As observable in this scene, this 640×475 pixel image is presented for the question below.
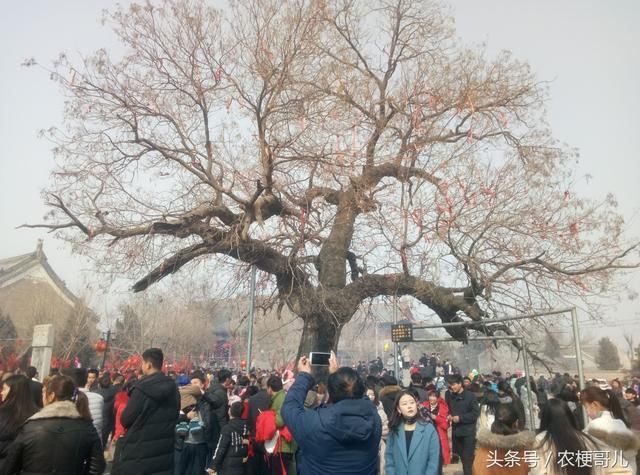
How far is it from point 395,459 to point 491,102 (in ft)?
34.5

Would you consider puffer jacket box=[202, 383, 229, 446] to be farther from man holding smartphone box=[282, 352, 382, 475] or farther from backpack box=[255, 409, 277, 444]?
man holding smartphone box=[282, 352, 382, 475]

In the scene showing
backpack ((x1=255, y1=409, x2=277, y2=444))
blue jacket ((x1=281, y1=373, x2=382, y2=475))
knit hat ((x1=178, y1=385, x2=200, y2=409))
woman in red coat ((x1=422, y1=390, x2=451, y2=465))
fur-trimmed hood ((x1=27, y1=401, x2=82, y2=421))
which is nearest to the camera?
blue jacket ((x1=281, y1=373, x2=382, y2=475))

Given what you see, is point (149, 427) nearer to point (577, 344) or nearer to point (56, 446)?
point (56, 446)

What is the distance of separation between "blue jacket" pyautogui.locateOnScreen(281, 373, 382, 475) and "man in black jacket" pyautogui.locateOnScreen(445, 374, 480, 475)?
5626mm

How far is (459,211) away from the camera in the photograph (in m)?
10.3

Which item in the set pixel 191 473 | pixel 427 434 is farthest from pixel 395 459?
pixel 191 473

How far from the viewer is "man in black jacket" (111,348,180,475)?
13.3 feet

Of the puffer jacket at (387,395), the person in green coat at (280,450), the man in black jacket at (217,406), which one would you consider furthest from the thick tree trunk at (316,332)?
the person in green coat at (280,450)

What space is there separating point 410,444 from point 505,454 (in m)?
0.98

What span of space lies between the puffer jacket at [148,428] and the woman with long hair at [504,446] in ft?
8.85

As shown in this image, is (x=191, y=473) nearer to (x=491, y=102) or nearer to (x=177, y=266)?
(x=177, y=266)

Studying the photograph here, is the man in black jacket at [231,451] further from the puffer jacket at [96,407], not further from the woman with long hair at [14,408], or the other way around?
the woman with long hair at [14,408]

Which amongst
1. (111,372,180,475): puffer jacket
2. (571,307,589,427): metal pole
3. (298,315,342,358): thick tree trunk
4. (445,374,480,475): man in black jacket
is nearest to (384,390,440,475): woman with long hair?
(111,372,180,475): puffer jacket

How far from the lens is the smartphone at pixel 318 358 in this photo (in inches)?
147
